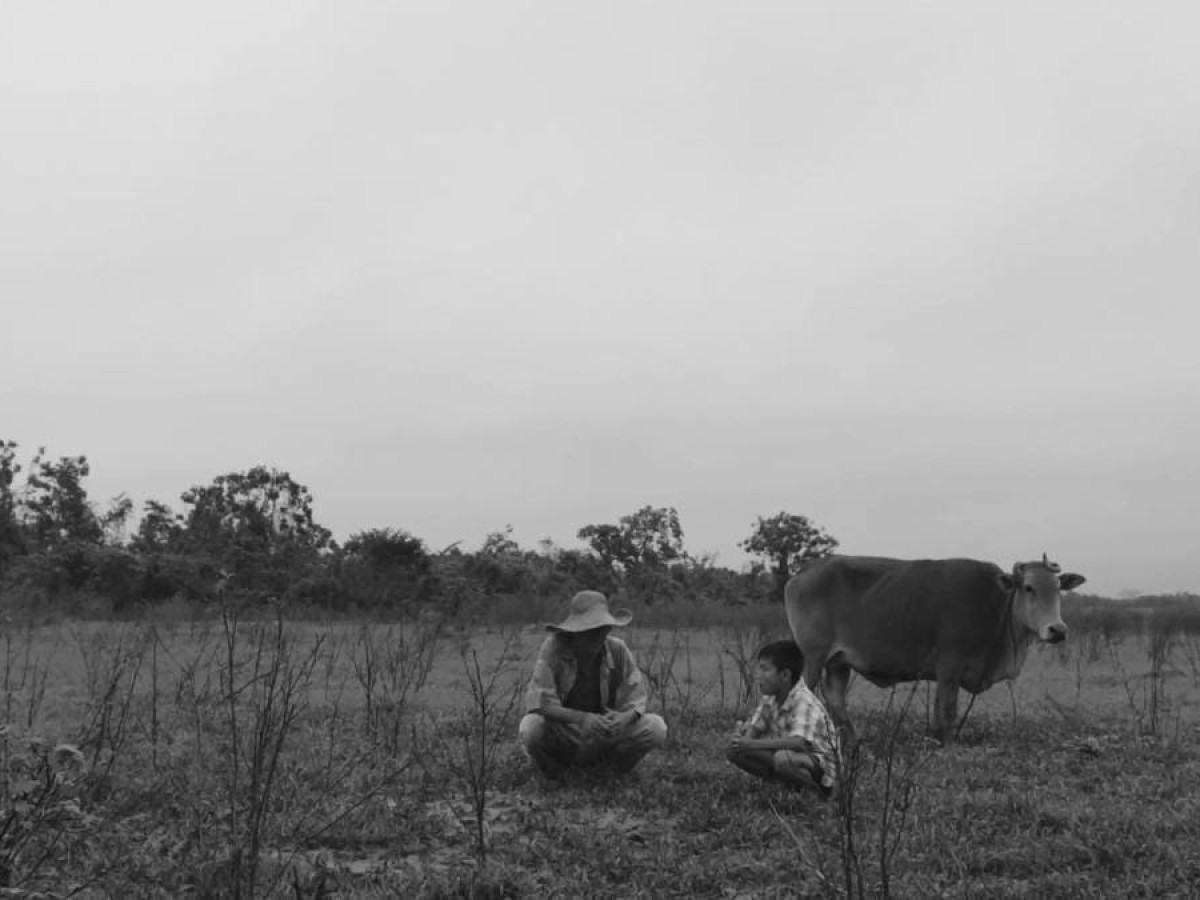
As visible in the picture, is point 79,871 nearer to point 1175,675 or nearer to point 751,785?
point 751,785

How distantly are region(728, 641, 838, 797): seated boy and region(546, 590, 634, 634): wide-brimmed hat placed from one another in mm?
826

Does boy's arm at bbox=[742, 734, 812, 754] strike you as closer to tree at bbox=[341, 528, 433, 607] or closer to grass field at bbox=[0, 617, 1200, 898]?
grass field at bbox=[0, 617, 1200, 898]

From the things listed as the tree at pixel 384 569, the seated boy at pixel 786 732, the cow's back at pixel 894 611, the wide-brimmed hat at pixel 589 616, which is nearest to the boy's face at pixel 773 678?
the seated boy at pixel 786 732

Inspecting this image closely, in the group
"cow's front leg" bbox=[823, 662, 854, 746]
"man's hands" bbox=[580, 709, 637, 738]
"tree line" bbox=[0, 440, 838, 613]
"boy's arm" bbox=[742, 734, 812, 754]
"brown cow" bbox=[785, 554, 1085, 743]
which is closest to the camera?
"boy's arm" bbox=[742, 734, 812, 754]

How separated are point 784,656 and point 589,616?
108cm

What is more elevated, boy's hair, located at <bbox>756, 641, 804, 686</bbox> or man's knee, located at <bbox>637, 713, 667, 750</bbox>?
boy's hair, located at <bbox>756, 641, 804, 686</bbox>

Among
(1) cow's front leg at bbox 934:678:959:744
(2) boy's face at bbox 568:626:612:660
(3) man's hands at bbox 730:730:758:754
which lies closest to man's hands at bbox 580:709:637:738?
(2) boy's face at bbox 568:626:612:660

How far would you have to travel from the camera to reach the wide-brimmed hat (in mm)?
6293

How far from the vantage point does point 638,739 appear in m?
6.33

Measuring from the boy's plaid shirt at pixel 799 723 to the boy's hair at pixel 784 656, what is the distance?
0.29 ft

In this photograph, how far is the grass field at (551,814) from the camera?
4066mm

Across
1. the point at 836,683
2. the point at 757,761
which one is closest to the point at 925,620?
the point at 836,683

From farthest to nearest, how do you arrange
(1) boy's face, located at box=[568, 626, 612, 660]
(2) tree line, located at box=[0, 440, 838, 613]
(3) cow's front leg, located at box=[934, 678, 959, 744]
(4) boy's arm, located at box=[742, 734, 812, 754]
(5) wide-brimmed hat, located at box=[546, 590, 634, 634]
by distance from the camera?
(2) tree line, located at box=[0, 440, 838, 613], (3) cow's front leg, located at box=[934, 678, 959, 744], (1) boy's face, located at box=[568, 626, 612, 660], (5) wide-brimmed hat, located at box=[546, 590, 634, 634], (4) boy's arm, located at box=[742, 734, 812, 754]

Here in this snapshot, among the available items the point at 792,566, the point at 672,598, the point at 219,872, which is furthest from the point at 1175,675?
the point at 792,566
